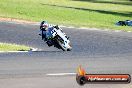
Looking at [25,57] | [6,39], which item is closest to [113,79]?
[25,57]

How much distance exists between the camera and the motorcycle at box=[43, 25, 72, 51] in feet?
68.0

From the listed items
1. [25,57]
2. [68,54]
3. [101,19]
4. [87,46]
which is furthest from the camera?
[101,19]

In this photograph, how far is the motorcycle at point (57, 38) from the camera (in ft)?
68.0

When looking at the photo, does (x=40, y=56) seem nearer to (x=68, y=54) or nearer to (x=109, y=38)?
(x=68, y=54)

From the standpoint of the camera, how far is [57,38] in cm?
2108

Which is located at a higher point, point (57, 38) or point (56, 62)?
point (57, 38)

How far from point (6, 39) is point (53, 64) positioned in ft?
33.4

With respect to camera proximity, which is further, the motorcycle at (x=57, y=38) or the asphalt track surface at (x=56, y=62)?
the motorcycle at (x=57, y=38)

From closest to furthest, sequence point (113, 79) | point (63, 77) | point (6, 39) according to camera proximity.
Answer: point (113, 79)
point (63, 77)
point (6, 39)

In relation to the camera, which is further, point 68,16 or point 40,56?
point 68,16

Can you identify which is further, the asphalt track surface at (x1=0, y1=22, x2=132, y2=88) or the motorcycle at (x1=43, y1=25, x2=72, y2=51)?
the motorcycle at (x1=43, y1=25, x2=72, y2=51)

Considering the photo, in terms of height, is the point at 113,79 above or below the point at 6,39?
above

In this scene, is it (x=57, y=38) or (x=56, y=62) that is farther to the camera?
(x=57, y=38)

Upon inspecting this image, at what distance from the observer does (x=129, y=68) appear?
1762 centimetres
